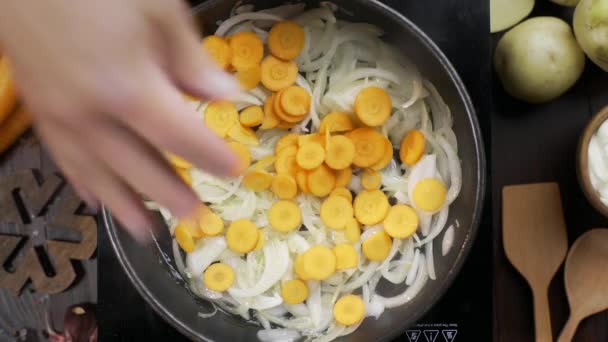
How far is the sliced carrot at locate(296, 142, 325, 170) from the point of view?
3.88 ft

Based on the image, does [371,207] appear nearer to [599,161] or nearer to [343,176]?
[343,176]

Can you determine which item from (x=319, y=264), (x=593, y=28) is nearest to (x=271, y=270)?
(x=319, y=264)

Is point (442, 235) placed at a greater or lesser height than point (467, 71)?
lesser

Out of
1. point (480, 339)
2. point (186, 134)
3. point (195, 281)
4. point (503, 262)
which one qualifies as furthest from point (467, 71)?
point (186, 134)

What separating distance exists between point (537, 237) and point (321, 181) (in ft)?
1.50

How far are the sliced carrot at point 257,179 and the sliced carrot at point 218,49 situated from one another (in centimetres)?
22

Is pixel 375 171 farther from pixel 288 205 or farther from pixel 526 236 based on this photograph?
pixel 526 236

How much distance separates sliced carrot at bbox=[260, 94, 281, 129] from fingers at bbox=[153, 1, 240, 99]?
2.21ft

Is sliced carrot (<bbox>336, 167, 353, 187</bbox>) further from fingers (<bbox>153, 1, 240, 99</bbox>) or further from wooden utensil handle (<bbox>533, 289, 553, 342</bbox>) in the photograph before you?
fingers (<bbox>153, 1, 240, 99</bbox>)

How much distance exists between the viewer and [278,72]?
1.22m

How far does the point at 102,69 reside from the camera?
507mm

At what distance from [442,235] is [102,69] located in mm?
857

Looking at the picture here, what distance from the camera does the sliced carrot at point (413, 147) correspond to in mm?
1195

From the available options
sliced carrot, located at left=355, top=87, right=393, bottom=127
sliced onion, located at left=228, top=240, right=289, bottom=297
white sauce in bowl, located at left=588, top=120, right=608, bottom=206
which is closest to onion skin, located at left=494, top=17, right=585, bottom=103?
white sauce in bowl, located at left=588, top=120, right=608, bottom=206
